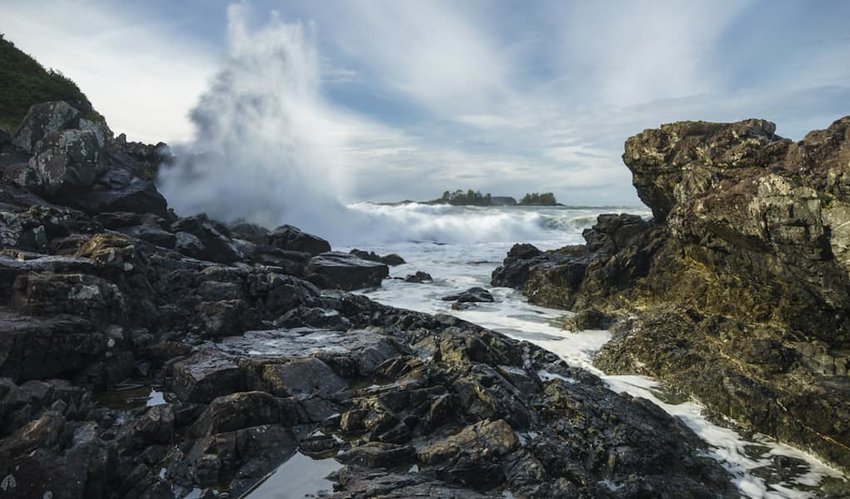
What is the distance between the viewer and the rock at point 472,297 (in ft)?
55.6

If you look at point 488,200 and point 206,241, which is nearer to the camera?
point 206,241

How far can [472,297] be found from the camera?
56.0 feet

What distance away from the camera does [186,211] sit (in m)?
29.9

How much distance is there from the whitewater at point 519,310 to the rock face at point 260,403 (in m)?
0.61

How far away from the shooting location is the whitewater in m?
6.86

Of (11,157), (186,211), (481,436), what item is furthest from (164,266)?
(186,211)

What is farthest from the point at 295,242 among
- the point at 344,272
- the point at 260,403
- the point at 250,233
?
the point at 260,403

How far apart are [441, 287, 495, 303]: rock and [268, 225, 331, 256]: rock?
25.7 feet

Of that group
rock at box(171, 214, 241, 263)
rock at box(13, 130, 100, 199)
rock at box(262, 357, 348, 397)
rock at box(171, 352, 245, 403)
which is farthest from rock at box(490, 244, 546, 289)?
rock at box(13, 130, 100, 199)

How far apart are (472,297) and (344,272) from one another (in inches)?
219

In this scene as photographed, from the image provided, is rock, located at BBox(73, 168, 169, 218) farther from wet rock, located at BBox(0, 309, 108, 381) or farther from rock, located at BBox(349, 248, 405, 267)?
wet rock, located at BBox(0, 309, 108, 381)

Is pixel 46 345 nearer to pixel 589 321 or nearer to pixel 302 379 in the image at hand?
pixel 302 379

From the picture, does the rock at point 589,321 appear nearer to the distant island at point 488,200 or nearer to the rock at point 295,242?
the rock at point 295,242

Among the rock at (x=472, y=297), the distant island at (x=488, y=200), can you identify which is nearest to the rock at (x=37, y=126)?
the rock at (x=472, y=297)
